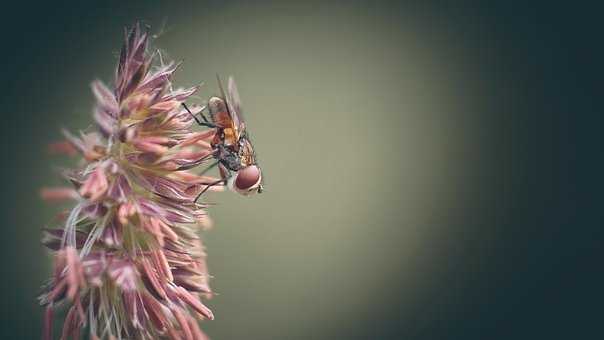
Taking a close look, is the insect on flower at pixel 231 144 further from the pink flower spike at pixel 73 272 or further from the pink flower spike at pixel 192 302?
the pink flower spike at pixel 73 272

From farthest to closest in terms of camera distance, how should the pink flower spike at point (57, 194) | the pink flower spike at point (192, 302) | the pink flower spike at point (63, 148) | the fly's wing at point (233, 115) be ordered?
the fly's wing at point (233, 115)
the pink flower spike at point (192, 302)
the pink flower spike at point (63, 148)
the pink flower spike at point (57, 194)

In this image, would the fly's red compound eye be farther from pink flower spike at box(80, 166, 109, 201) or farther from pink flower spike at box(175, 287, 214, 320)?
pink flower spike at box(80, 166, 109, 201)

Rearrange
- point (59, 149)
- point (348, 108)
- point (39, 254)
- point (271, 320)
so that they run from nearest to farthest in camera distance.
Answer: point (59, 149)
point (39, 254)
point (271, 320)
point (348, 108)

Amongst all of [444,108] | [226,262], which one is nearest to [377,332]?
[226,262]

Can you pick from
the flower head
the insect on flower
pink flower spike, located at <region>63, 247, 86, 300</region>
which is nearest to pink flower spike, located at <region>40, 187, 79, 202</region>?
the flower head

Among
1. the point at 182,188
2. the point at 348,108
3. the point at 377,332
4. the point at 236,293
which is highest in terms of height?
the point at 348,108

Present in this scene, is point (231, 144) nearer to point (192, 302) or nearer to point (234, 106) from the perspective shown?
point (234, 106)

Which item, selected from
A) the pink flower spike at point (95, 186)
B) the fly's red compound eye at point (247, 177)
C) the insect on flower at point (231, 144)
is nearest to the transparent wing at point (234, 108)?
the insect on flower at point (231, 144)

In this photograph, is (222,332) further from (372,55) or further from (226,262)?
(372,55)
